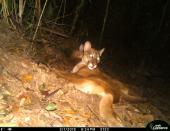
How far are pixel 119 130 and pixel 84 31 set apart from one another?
11.4 feet

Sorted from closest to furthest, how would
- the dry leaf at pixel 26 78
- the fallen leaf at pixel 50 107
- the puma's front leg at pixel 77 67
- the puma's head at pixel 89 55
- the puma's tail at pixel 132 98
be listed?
the fallen leaf at pixel 50 107
the dry leaf at pixel 26 78
the puma's tail at pixel 132 98
the puma's front leg at pixel 77 67
the puma's head at pixel 89 55

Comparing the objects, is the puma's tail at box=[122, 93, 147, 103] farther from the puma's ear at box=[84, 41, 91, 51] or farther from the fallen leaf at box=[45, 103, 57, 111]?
the fallen leaf at box=[45, 103, 57, 111]

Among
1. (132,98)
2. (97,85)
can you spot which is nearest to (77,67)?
(97,85)

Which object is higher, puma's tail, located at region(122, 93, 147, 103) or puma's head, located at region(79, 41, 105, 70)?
puma's head, located at region(79, 41, 105, 70)

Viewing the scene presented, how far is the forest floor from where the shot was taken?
4.54 m

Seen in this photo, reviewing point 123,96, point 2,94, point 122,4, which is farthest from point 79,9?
point 2,94

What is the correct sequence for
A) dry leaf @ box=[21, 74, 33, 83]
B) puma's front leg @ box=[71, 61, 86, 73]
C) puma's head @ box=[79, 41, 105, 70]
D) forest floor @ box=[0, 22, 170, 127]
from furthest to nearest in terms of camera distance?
puma's head @ box=[79, 41, 105, 70] → puma's front leg @ box=[71, 61, 86, 73] → dry leaf @ box=[21, 74, 33, 83] → forest floor @ box=[0, 22, 170, 127]

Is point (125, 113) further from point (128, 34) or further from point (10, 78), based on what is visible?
point (128, 34)

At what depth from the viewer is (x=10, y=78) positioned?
16.4 ft

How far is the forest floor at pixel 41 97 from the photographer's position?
4535 mm

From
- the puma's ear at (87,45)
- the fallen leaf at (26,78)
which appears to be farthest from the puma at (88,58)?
the fallen leaf at (26,78)

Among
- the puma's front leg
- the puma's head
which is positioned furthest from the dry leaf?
the puma's head

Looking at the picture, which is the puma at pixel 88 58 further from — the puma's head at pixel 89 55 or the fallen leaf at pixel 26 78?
the fallen leaf at pixel 26 78

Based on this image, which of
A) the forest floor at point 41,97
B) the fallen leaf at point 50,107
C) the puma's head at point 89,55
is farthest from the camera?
the puma's head at point 89,55
